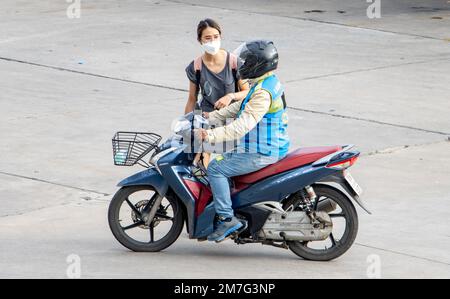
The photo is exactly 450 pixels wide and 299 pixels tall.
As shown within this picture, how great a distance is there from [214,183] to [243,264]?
0.60 m

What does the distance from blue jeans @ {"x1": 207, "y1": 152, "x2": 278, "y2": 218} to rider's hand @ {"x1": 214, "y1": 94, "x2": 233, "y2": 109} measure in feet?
2.93

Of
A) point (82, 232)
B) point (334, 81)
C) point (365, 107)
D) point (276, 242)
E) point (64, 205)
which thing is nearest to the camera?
point (276, 242)

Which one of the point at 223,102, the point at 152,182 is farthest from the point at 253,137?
the point at 223,102

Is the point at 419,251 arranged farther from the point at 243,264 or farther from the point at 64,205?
the point at 64,205

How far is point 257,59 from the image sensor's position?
27.4 ft

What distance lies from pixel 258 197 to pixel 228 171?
28 cm

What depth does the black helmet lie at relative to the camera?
8367 millimetres

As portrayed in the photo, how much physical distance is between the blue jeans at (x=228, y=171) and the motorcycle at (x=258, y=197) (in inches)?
3.4

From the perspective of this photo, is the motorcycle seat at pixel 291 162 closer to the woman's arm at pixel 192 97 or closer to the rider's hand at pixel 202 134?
the rider's hand at pixel 202 134

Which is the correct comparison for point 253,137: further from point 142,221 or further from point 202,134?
point 142,221

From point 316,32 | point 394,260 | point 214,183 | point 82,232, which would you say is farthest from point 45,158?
point 316,32

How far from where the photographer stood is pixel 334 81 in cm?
1518

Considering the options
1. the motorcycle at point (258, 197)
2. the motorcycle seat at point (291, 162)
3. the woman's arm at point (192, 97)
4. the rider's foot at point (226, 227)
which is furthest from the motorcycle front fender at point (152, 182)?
the woman's arm at point (192, 97)

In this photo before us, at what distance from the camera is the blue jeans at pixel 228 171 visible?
8438 mm
